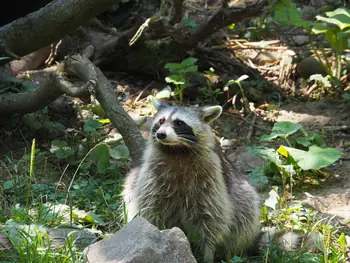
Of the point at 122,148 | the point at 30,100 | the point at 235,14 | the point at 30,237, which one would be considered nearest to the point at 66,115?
the point at 30,100

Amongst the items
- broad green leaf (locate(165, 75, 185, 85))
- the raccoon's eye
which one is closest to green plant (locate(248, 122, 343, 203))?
the raccoon's eye

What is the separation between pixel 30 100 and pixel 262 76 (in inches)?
105

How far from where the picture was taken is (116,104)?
15.3 feet

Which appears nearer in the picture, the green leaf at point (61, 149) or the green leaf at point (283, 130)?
the green leaf at point (283, 130)

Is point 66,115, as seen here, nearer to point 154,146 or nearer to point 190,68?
point 190,68

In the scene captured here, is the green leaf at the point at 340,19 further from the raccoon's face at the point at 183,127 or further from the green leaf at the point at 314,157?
the raccoon's face at the point at 183,127

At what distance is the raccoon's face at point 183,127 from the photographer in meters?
3.60

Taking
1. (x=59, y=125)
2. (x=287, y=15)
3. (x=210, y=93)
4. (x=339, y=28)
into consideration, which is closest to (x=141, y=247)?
(x=59, y=125)

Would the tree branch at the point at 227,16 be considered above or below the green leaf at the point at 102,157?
above

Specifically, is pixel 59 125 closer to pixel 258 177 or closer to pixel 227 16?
pixel 258 177

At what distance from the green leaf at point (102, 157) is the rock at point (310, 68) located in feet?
8.92

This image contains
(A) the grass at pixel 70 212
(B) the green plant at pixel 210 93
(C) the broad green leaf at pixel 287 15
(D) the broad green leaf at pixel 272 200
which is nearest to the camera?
(A) the grass at pixel 70 212

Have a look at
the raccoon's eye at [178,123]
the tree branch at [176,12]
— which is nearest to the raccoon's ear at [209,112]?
the raccoon's eye at [178,123]

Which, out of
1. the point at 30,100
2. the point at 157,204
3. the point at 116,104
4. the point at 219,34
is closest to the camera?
the point at 157,204
